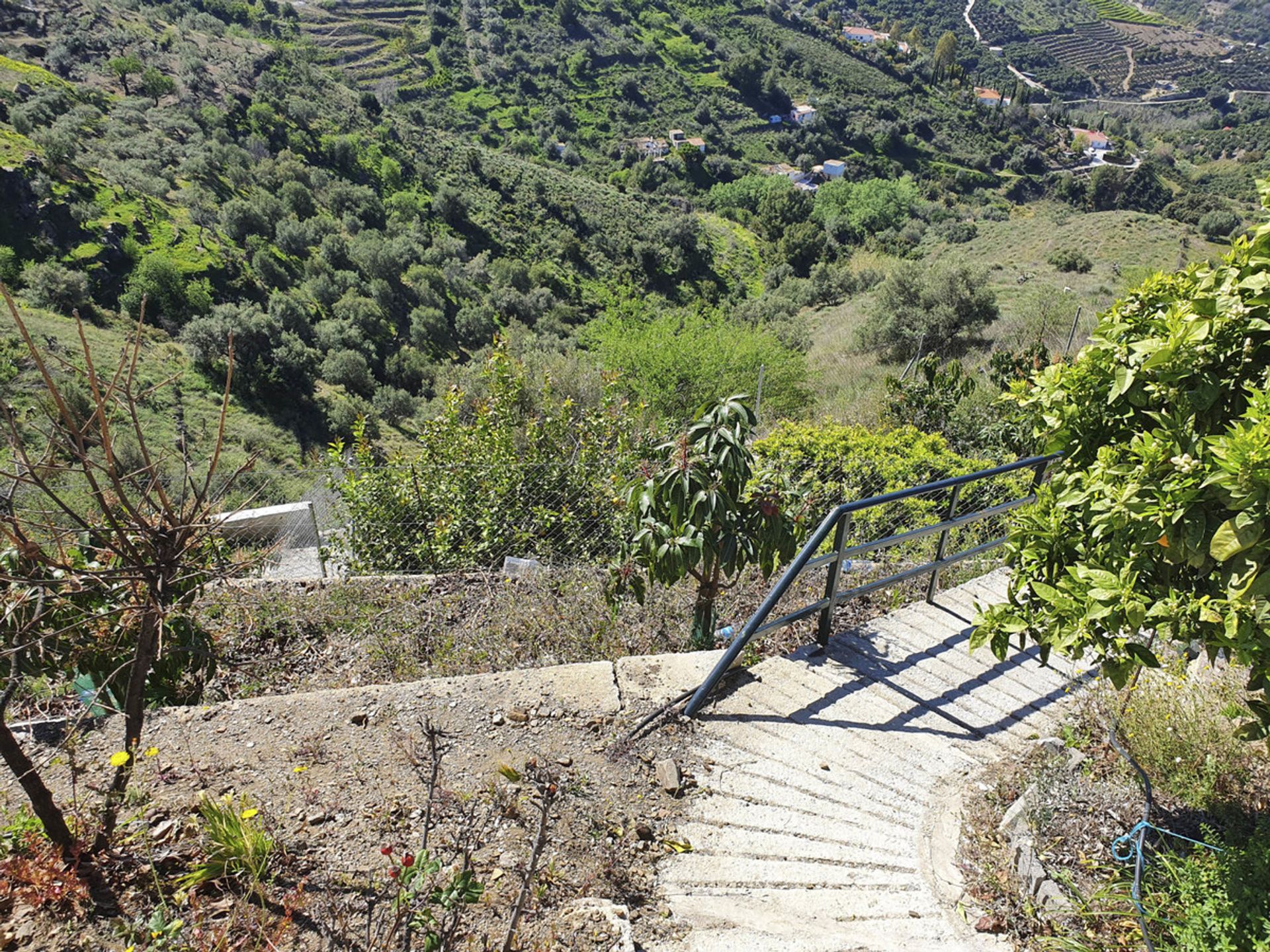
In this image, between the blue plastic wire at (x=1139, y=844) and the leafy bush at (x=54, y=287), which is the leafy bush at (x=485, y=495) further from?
the leafy bush at (x=54, y=287)

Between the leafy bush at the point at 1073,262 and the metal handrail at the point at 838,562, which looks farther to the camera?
the leafy bush at the point at 1073,262

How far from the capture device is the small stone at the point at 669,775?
311 centimetres

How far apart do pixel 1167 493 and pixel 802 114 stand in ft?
299

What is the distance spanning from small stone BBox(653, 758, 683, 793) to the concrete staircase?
9cm

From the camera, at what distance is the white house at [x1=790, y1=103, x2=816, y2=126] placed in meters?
79.6

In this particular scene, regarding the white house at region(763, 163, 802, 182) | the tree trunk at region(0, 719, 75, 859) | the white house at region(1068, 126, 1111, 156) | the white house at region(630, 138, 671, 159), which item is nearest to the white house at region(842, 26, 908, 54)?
the white house at region(1068, 126, 1111, 156)

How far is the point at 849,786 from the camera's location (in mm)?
3201

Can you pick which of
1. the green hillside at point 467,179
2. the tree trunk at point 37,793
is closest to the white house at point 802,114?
the green hillside at point 467,179

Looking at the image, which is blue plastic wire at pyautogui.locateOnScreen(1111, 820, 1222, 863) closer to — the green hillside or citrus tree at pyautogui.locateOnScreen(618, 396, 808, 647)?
citrus tree at pyautogui.locateOnScreen(618, 396, 808, 647)

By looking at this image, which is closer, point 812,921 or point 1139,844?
point 1139,844

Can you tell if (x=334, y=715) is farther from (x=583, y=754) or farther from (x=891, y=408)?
(x=891, y=408)

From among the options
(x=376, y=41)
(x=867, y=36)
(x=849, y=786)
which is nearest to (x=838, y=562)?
(x=849, y=786)

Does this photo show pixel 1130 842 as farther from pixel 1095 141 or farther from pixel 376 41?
pixel 1095 141

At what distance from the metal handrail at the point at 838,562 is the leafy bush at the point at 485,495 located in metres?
2.37
